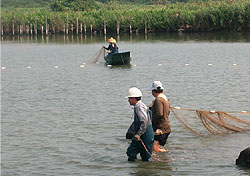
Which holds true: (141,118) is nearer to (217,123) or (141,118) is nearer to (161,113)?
(161,113)

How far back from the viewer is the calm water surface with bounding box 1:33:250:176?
1378 cm

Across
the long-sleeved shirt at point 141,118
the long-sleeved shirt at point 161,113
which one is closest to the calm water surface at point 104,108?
the long-sleeved shirt at point 161,113

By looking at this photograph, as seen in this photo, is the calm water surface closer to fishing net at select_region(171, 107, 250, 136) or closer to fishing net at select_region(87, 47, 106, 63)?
fishing net at select_region(171, 107, 250, 136)

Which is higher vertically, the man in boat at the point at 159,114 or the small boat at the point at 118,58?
the man in boat at the point at 159,114

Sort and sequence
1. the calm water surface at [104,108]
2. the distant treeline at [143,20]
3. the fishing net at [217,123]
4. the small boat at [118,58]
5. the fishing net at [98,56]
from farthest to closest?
the distant treeline at [143,20], the fishing net at [98,56], the small boat at [118,58], the fishing net at [217,123], the calm water surface at [104,108]

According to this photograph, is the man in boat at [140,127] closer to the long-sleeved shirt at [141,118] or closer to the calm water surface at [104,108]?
the long-sleeved shirt at [141,118]

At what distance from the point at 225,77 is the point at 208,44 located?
22.3m

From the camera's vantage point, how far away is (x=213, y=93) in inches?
929

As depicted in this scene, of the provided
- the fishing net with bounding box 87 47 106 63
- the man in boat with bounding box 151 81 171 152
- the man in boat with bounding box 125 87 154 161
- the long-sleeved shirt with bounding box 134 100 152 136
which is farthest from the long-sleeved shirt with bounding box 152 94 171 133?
the fishing net with bounding box 87 47 106 63

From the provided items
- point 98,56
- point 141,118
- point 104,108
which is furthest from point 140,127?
point 98,56

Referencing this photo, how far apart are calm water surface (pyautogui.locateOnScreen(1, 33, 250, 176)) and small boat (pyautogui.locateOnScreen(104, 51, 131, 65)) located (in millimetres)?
590

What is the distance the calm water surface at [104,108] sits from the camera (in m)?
13.8

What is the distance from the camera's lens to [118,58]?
35.1 meters

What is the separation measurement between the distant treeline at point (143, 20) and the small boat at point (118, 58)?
103ft
